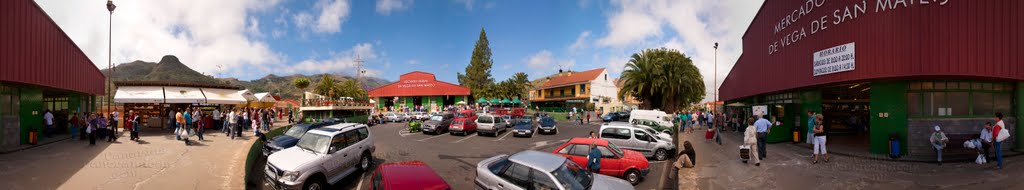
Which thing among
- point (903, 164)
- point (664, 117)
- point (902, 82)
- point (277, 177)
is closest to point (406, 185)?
point (277, 177)

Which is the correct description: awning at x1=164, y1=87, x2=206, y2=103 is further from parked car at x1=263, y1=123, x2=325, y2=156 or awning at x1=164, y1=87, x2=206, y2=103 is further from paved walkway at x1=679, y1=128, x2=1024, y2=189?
paved walkway at x1=679, y1=128, x2=1024, y2=189

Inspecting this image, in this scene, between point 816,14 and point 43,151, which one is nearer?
point 43,151

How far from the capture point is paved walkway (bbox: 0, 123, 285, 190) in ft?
28.7

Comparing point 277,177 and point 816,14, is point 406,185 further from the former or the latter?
Result: point 816,14

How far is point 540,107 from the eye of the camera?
67688mm

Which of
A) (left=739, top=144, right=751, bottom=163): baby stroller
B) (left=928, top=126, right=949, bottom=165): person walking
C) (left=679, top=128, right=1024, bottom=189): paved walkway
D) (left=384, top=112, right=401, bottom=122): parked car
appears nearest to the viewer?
(left=679, top=128, right=1024, bottom=189): paved walkway

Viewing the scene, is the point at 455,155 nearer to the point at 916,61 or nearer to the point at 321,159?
the point at 321,159

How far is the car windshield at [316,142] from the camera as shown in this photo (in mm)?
9375

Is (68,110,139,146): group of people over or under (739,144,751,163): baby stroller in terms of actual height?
over

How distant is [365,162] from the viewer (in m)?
11.4

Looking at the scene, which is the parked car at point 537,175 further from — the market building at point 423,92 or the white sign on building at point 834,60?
the market building at point 423,92

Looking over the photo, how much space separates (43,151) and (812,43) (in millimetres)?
28054

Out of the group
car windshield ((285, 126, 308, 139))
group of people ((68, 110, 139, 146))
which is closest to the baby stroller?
car windshield ((285, 126, 308, 139))

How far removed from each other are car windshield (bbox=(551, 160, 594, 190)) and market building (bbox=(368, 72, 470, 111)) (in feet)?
178
